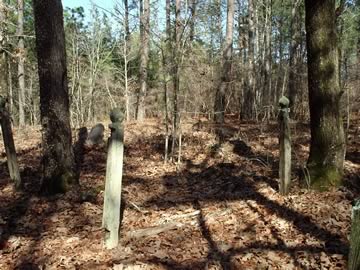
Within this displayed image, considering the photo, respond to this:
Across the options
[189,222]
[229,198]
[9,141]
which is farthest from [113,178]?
[9,141]

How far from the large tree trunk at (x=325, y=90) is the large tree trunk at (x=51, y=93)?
4229 mm

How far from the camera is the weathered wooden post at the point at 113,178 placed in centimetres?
450

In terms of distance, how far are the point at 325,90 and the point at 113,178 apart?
3366mm

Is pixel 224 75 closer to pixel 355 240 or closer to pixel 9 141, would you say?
pixel 9 141

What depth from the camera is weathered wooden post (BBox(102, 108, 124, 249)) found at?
450 cm

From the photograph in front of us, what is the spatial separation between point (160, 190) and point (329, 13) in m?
4.30

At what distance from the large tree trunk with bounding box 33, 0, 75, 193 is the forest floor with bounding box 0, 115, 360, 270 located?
40 centimetres

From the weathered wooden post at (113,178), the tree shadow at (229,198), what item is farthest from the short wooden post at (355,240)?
the weathered wooden post at (113,178)

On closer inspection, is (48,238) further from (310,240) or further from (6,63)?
(6,63)

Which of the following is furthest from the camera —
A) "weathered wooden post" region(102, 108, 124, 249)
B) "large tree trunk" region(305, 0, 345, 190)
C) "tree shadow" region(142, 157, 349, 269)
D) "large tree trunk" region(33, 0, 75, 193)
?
"large tree trunk" region(33, 0, 75, 193)

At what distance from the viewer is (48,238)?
509 centimetres

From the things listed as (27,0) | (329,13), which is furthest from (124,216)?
(27,0)

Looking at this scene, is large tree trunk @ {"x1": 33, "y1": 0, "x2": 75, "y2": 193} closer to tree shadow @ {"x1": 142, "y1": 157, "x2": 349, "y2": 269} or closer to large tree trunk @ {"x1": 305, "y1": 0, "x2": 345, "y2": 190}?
tree shadow @ {"x1": 142, "y1": 157, "x2": 349, "y2": 269}

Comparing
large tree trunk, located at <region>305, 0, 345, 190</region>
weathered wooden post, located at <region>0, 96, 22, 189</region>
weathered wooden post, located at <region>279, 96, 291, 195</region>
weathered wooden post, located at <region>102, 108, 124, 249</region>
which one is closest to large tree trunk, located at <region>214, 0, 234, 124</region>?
weathered wooden post, located at <region>279, 96, 291, 195</region>
